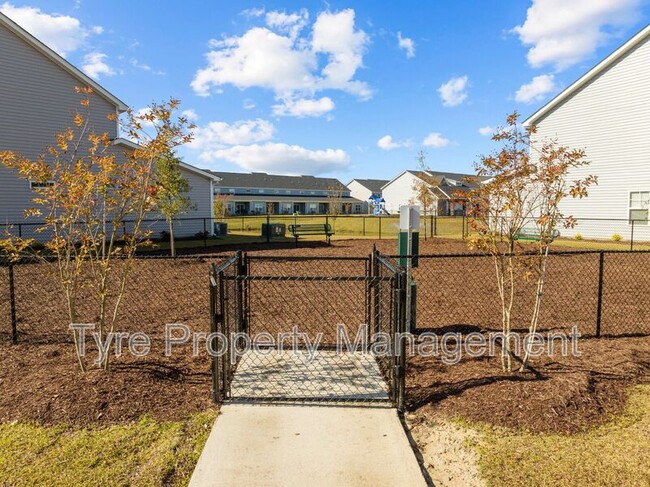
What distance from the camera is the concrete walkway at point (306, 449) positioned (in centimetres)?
296

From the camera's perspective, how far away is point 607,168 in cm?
2089

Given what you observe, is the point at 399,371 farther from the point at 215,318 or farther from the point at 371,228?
the point at 371,228

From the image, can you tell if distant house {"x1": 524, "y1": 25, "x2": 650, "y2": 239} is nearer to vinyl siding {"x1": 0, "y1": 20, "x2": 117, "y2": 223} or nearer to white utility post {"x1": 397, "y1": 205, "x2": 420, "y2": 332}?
white utility post {"x1": 397, "y1": 205, "x2": 420, "y2": 332}

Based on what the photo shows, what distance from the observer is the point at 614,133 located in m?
20.5

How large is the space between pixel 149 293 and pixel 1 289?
3.28 metres

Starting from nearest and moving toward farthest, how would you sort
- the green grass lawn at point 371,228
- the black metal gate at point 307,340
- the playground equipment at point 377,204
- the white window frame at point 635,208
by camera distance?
the black metal gate at point 307,340
the white window frame at point 635,208
the green grass lawn at point 371,228
the playground equipment at point 377,204

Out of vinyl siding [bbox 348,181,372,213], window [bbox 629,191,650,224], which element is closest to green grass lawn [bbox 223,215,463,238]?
window [bbox 629,191,650,224]

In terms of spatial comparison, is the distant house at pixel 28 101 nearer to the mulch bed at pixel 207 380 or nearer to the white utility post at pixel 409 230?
the mulch bed at pixel 207 380

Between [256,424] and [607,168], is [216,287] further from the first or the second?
[607,168]

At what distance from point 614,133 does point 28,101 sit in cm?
2670

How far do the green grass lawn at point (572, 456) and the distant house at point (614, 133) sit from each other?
18.9 m

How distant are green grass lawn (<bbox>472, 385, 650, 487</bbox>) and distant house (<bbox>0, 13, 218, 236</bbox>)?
1689 centimetres

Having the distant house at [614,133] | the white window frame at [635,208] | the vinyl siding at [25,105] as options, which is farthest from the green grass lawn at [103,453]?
the white window frame at [635,208]

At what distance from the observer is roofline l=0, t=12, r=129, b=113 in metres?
16.0
